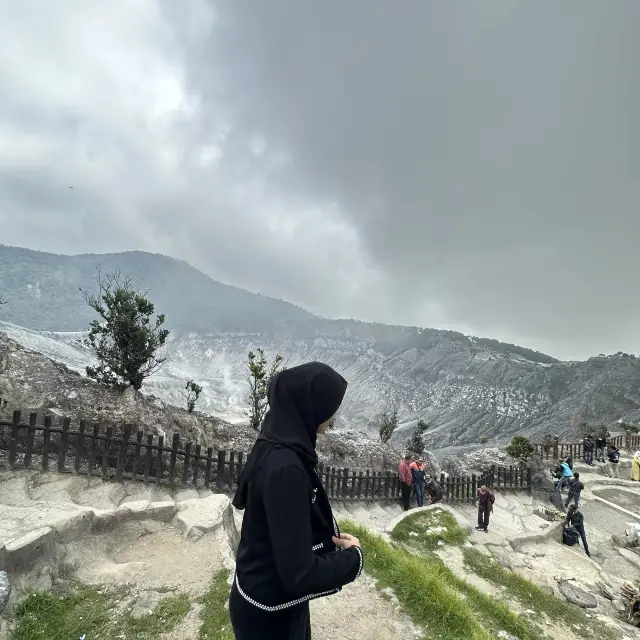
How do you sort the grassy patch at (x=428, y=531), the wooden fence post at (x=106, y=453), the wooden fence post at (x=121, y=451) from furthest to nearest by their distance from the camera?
the grassy patch at (x=428, y=531) < the wooden fence post at (x=121, y=451) < the wooden fence post at (x=106, y=453)

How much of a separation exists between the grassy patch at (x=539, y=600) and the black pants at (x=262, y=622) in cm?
664

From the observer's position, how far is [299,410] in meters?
1.97

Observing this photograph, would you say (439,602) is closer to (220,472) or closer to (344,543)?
(344,543)

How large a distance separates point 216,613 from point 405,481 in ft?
31.0

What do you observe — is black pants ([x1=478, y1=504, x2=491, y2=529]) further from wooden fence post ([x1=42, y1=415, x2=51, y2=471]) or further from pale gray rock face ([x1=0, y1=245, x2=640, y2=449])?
wooden fence post ([x1=42, y1=415, x2=51, y2=471])

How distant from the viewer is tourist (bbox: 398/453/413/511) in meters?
12.3

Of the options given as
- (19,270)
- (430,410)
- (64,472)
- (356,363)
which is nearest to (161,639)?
(64,472)

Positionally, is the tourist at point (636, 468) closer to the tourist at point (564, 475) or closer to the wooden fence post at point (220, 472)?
the tourist at point (564, 475)

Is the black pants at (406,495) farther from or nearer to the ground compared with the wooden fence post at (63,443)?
nearer to the ground

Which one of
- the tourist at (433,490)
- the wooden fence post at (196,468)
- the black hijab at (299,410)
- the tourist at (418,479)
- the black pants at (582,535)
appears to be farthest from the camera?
the tourist at (433,490)

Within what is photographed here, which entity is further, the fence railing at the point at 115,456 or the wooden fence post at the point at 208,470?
the wooden fence post at the point at 208,470

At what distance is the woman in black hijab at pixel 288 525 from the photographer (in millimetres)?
1671

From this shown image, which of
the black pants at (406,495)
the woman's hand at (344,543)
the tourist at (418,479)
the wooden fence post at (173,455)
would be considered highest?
the woman's hand at (344,543)

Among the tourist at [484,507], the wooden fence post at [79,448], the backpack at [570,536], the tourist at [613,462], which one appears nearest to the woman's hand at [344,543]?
the wooden fence post at [79,448]
